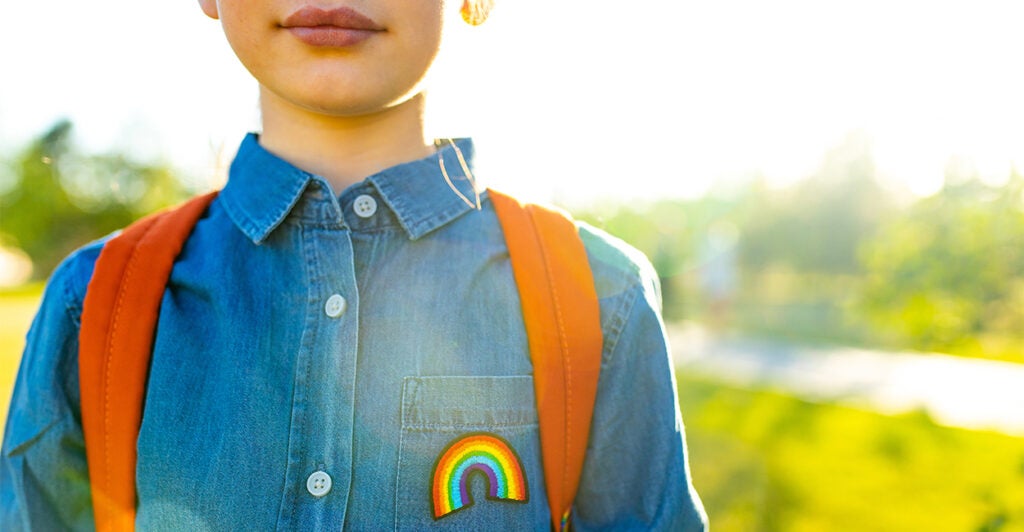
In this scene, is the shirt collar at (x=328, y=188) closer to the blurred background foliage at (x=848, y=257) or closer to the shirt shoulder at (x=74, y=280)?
the shirt shoulder at (x=74, y=280)

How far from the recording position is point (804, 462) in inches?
207

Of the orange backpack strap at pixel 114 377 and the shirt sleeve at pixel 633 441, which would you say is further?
the shirt sleeve at pixel 633 441

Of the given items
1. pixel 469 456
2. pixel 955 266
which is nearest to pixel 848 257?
pixel 955 266

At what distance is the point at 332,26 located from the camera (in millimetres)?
1424

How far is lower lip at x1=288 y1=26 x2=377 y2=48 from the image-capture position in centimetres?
142

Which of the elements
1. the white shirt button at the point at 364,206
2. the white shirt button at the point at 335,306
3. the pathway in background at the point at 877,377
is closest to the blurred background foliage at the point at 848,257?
the pathway in background at the point at 877,377

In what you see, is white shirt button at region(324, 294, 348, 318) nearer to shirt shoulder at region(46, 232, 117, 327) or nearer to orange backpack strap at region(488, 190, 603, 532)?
orange backpack strap at region(488, 190, 603, 532)

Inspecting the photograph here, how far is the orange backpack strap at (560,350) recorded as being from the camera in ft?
4.95

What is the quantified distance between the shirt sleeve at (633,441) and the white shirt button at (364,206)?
468 mm

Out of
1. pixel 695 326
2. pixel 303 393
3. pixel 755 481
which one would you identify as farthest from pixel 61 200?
pixel 303 393

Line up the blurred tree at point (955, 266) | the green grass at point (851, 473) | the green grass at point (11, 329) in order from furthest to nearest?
the green grass at point (11, 329) → the blurred tree at point (955, 266) → the green grass at point (851, 473)

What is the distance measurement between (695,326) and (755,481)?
1255cm

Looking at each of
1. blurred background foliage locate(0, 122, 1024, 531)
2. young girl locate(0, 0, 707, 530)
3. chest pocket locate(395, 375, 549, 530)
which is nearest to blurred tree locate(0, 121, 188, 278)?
blurred background foliage locate(0, 122, 1024, 531)

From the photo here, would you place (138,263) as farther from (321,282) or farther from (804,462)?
(804,462)
